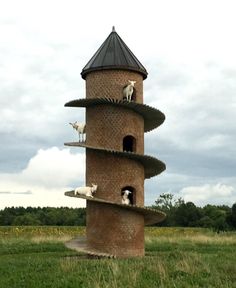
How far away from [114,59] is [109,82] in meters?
0.78

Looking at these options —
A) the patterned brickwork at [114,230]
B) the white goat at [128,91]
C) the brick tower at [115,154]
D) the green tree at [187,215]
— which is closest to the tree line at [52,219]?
the green tree at [187,215]

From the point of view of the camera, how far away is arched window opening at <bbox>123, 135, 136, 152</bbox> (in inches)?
715

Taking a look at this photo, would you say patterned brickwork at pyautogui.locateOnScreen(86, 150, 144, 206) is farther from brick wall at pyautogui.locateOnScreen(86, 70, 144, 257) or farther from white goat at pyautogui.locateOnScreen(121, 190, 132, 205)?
white goat at pyautogui.locateOnScreen(121, 190, 132, 205)

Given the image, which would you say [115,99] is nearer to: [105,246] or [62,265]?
[105,246]

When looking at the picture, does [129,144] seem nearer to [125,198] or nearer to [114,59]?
[125,198]

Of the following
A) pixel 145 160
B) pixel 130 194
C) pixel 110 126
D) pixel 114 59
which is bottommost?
pixel 130 194

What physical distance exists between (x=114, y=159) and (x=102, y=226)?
2.10m

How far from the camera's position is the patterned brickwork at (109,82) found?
1783 cm

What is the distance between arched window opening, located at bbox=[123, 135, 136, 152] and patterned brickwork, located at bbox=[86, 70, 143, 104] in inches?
50.8

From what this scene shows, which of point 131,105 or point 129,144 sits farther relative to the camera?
point 129,144

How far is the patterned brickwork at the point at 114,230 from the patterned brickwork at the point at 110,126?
1958 millimetres

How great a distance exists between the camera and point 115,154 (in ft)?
56.8

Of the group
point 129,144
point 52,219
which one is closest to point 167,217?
point 52,219

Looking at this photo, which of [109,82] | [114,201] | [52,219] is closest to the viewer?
[114,201]
